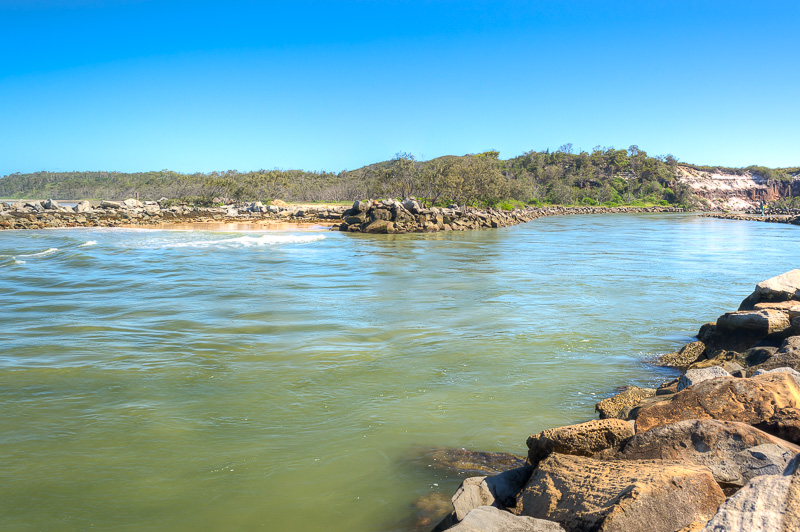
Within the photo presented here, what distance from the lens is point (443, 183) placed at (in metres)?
59.9

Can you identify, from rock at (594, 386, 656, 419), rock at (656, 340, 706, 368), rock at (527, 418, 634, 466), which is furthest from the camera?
rock at (656, 340, 706, 368)

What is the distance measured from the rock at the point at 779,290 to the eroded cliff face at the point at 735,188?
132718 mm

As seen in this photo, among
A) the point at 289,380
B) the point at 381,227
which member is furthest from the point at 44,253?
the point at 381,227

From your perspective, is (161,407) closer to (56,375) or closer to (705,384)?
(56,375)

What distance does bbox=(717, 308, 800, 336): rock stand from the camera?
7.17 metres

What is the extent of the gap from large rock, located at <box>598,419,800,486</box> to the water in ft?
5.01

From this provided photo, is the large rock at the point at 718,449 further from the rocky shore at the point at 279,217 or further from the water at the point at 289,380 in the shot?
the rocky shore at the point at 279,217

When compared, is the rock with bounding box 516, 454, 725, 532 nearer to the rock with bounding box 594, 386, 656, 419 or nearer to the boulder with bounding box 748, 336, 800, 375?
the rock with bounding box 594, 386, 656, 419

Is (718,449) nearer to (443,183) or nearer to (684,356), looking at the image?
(684,356)

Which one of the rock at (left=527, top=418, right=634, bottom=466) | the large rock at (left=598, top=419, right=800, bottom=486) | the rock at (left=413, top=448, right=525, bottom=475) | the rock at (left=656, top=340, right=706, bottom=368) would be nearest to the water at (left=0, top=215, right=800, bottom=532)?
the rock at (left=413, top=448, right=525, bottom=475)

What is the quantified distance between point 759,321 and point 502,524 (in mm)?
6132

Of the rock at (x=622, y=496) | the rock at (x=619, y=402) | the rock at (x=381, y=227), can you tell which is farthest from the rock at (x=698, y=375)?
the rock at (x=381, y=227)

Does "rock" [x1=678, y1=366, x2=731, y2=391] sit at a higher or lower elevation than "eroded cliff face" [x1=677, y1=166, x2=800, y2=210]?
lower

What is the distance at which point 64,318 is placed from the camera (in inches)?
418
